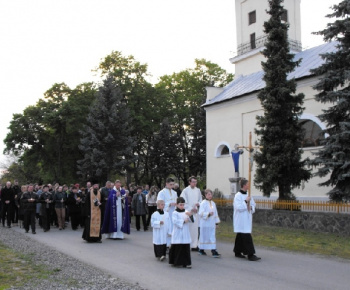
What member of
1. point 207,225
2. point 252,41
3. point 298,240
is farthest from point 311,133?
point 207,225

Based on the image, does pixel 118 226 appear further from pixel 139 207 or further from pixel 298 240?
pixel 298 240

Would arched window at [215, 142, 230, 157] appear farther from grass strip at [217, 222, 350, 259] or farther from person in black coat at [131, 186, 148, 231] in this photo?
grass strip at [217, 222, 350, 259]

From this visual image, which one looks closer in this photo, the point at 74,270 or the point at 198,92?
the point at 74,270

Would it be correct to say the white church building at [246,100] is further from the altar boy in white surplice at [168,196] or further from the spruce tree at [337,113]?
the altar boy in white surplice at [168,196]

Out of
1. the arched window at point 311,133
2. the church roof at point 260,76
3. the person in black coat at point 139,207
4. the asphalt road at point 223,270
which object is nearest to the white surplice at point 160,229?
the asphalt road at point 223,270

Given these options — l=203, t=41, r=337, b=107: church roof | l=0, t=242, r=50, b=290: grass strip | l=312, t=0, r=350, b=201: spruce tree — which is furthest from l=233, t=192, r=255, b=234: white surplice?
l=203, t=41, r=337, b=107: church roof

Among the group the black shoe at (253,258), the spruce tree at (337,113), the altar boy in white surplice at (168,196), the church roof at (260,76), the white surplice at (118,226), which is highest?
the church roof at (260,76)

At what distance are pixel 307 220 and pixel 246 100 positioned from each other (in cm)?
1374

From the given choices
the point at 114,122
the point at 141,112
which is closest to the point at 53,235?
the point at 114,122

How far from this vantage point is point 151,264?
906 cm

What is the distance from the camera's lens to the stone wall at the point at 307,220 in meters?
14.5

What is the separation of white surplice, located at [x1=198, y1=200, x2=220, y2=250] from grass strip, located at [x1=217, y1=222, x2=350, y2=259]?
2.38 meters

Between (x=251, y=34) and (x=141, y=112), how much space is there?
12518 mm

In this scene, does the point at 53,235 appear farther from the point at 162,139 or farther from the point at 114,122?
the point at 162,139
